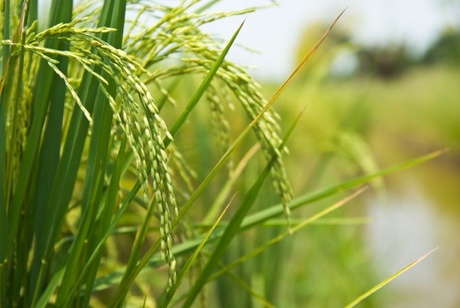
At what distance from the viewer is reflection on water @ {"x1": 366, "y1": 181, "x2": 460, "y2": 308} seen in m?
3.90

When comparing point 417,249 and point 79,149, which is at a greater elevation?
point 79,149

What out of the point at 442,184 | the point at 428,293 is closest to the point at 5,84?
the point at 428,293

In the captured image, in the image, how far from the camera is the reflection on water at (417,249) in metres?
3.90

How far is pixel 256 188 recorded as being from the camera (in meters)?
0.72

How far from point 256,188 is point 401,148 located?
42.2ft

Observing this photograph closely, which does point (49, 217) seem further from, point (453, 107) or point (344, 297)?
point (453, 107)

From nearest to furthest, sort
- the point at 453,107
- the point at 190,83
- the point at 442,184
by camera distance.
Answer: the point at 190,83
the point at 442,184
the point at 453,107

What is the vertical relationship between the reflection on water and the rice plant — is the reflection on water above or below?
below

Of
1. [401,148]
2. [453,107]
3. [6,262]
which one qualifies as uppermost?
[6,262]

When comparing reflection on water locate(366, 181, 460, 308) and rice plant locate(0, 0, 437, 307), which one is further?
reflection on water locate(366, 181, 460, 308)

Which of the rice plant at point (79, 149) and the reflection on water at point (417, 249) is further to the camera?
the reflection on water at point (417, 249)

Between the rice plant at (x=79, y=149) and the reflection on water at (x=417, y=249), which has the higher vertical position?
the rice plant at (x=79, y=149)

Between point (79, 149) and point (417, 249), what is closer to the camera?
point (79, 149)

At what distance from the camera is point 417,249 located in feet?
A: 20.1
